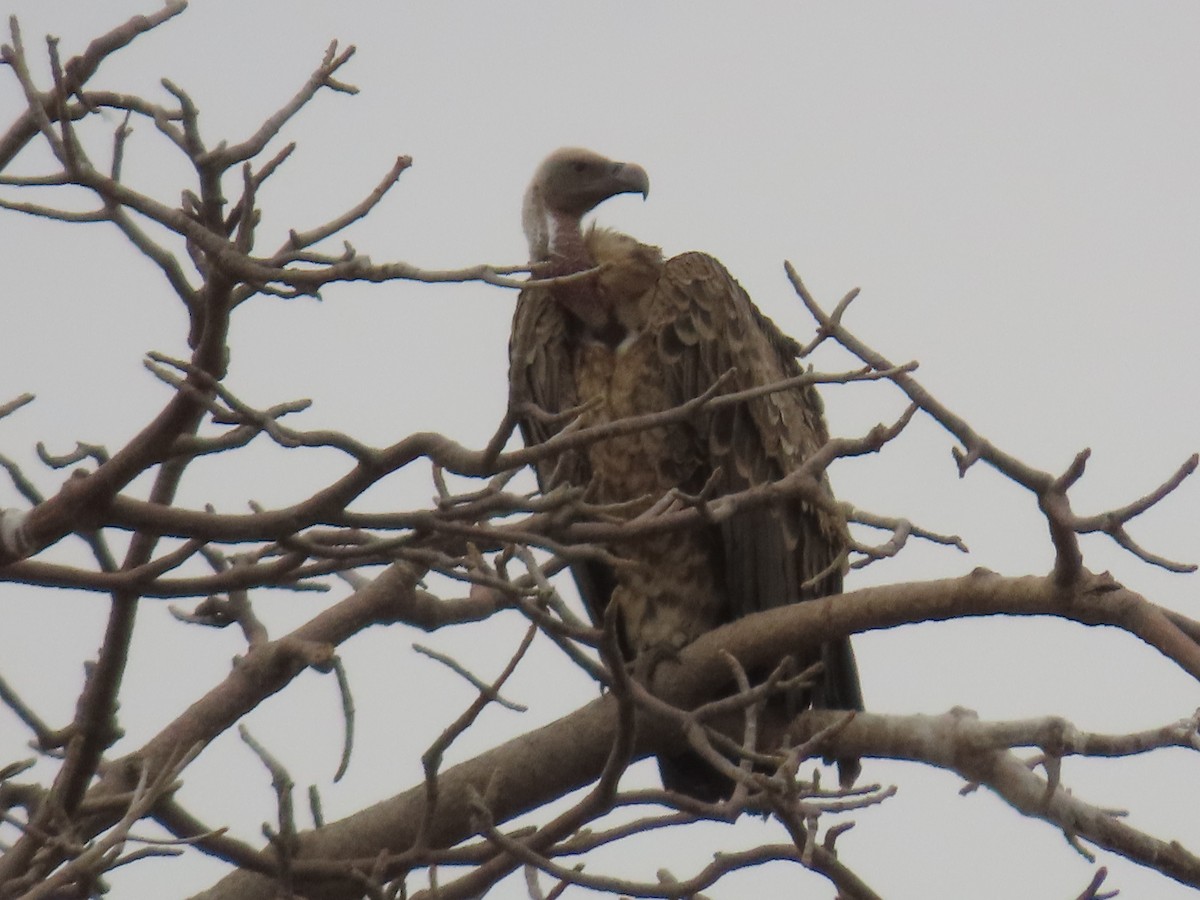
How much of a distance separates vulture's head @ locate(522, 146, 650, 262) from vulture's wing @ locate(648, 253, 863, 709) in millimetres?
858

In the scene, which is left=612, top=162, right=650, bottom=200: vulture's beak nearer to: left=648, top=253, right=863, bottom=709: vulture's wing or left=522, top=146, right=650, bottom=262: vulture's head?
left=522, top=146, right=650, bottom=262: vulture's head

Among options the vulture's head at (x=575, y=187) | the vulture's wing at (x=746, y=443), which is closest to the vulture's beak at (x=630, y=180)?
the vulture's head at (x=575, y=187)

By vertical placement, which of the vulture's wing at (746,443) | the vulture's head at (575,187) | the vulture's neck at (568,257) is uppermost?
the vulture's head at (575,187)

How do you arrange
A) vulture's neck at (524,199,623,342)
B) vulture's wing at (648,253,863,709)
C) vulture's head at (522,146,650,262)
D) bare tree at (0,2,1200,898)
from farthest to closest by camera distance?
vulture's head at (522,146,650,262), vulture's neck at (524,199,623,342), vulture's wing at (648,253,863,709), bare tree at (0,2,1200,898)

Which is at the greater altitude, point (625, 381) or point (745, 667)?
point (625, 381)

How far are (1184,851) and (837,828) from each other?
2.59 ft

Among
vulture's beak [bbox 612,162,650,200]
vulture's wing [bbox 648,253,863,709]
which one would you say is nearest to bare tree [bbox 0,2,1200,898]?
vulture's wing [bbox 648,253,863,709]

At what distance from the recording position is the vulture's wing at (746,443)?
249 inches

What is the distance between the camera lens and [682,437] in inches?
252

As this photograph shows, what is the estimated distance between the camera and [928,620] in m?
4.66

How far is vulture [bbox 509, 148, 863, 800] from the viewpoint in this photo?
6.34m

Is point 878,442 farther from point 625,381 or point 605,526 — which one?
point 625,381

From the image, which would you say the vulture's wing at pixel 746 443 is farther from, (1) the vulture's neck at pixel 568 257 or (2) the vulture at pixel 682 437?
(1) the vulture's neck at pixel 568 257

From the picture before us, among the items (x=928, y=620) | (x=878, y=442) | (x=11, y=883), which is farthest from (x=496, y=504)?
(x=928, y=620)
